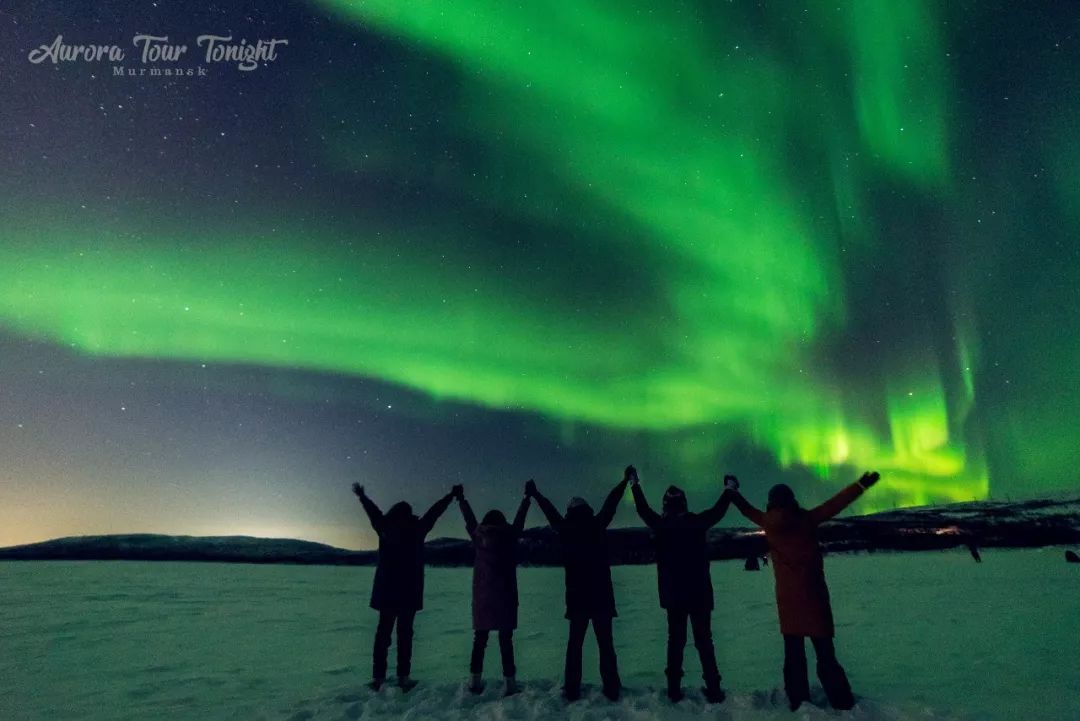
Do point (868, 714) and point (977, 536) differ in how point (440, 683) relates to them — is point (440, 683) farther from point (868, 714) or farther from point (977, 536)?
point (977, 536)

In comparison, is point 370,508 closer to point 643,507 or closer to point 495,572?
point 495,572

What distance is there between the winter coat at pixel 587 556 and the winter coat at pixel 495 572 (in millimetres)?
688

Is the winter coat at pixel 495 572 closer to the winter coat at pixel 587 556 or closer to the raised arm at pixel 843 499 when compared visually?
the winter coat at pixel 587 556

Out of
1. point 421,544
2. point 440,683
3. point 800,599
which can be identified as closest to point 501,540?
point 421,544

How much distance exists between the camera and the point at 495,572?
25.4ft

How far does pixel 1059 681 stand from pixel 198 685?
12160mm

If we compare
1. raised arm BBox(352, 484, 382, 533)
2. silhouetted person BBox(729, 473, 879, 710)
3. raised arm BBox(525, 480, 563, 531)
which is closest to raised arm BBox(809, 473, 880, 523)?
silhouetted person BBox(729, 473, 879, 710)

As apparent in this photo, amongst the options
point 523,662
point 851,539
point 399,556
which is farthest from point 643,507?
point 851,539

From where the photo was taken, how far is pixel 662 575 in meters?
7.13

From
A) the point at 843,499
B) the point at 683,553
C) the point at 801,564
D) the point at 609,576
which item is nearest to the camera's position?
the point at 843,499

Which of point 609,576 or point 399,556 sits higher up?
point 399,556

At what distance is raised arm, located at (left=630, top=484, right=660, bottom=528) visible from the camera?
718cm

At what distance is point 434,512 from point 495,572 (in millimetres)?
1158

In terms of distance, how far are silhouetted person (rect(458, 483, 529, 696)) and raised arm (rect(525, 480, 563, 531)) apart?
9.6 inches
